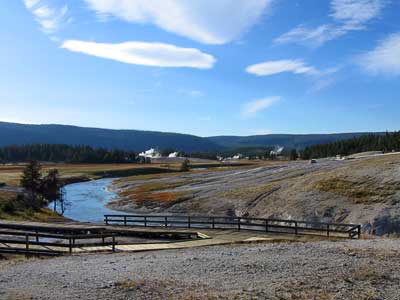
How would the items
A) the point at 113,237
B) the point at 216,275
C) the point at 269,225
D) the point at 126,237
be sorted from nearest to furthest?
the point at 216,275, the point at 113,237, the point at 126,237, the point at 269,225

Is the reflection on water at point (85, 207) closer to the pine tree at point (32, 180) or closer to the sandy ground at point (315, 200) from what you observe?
the sandy ground at point (315, 200)

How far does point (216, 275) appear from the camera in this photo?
58.6 ft

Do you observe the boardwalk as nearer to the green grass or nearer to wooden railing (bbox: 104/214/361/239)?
wooden railing (bbox: 104/214/361/239)

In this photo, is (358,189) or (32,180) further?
(32,180)

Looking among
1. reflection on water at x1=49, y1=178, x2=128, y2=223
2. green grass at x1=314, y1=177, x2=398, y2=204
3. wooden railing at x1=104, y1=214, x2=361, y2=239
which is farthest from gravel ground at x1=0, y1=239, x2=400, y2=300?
reflection on water at x1=49, y1=178, x2=128, y2=223

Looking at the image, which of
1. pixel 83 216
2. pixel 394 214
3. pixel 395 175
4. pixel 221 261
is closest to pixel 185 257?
pixel 221 261

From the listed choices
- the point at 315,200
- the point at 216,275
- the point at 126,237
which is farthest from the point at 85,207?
the point at 216,275

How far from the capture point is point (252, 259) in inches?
842

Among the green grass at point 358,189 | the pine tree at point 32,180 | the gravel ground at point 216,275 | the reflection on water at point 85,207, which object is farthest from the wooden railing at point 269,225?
the pine tree at point 32,180

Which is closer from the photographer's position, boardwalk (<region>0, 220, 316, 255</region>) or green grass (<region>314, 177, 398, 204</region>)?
boardwalk (<region>0, 220, 316, 255</region>)

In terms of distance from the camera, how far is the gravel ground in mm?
14977

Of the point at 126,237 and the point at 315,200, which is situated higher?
the point at 315,200

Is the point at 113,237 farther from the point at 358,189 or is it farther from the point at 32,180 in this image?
the point at 32,180

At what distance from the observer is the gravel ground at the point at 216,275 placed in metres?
15.0
